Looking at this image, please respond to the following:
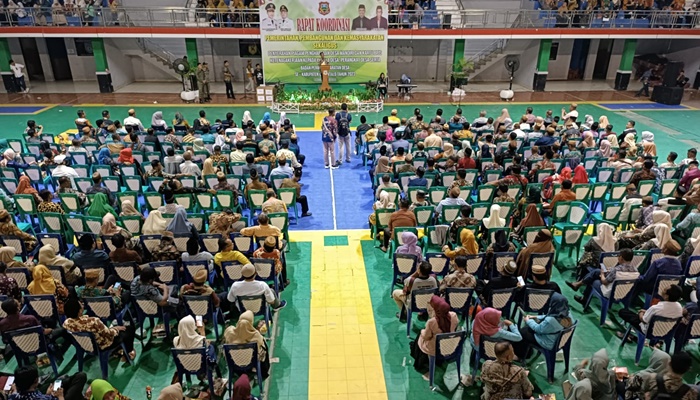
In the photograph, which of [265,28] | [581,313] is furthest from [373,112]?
[581,313]

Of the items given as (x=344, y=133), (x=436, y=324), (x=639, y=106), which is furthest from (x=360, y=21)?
(x=436, y=324)

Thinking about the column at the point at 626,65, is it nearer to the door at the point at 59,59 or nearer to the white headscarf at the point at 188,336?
the white headscarf at the point at 188,336

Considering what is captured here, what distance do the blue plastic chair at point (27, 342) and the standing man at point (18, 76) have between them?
2297 centimetres

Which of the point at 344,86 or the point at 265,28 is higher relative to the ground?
the point at 265,28

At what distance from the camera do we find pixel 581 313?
340 inches

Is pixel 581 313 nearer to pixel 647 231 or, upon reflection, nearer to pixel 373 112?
pixel 647 231

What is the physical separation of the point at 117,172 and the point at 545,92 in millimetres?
21560

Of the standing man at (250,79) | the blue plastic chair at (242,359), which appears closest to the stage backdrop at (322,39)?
the standing man at (250,79)

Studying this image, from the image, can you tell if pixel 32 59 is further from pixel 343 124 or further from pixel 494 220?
pixel 494 220

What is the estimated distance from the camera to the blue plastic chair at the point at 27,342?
21.2 feet

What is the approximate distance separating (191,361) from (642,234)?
25.3 ft

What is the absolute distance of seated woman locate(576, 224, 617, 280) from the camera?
8.61 meters

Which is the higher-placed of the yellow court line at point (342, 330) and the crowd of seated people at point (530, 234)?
the crowd of seated people at point (530, 234)

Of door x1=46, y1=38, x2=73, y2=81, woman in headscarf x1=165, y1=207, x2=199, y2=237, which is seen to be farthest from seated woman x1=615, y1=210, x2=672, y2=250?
door x1=46, y1=38, x2=73, y2=81
